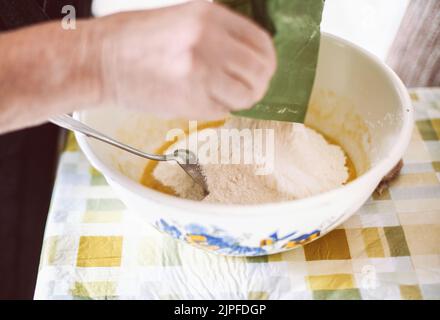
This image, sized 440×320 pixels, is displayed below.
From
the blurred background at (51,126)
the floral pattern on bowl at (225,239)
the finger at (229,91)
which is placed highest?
the blurred background at (51,126)

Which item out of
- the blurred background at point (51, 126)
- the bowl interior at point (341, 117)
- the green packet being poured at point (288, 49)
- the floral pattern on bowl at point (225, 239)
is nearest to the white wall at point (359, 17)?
the blurred background at point (51, 126)

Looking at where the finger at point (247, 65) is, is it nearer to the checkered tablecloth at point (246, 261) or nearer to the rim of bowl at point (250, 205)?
the rim of bowl at point (250, 205)

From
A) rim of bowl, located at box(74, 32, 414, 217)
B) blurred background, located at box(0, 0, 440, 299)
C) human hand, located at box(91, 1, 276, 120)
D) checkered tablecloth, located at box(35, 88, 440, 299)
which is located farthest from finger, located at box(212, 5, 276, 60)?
blurred background, located at box(0, 0, 440, 299)

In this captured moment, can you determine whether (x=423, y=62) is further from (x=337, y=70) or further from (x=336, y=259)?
(x=336, y=259)

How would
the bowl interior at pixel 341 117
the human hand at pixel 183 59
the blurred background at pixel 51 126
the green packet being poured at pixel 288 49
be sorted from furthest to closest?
the blurred background at pixel 51 126 → the bowl interior at pixel 341 117 → the green packet being poured at pixel 288 49 → the human hand at pixel 183 59

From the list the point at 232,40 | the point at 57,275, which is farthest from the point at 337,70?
the point at 57,275

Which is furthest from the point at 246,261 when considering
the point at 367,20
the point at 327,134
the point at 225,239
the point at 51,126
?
the point at 51,126

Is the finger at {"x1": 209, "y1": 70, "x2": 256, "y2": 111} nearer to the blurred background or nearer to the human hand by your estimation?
the human hand

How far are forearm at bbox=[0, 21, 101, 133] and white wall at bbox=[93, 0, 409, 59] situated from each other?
46 cm

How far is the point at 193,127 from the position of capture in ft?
2.27

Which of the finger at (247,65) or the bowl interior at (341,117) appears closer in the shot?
the finger at (247,65)

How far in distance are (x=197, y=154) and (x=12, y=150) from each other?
44 centimetres

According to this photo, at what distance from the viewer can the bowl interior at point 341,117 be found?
56cm

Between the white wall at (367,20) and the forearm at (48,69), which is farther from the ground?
the white wall at (367,20)
